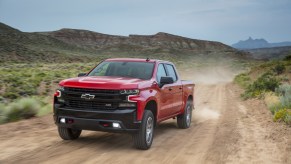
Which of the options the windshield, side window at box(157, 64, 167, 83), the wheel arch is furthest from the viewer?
side window at box(157, 64, 167, 83)

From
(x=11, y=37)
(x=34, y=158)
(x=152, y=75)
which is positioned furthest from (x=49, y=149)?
(x=11, y=37)

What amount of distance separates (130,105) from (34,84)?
60.6 feet

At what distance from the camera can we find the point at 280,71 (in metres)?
38.1

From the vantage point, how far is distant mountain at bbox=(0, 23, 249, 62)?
8938 centimetres

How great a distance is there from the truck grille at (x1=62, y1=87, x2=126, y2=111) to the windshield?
1.30 m

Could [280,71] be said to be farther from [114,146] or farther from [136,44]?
[136,44]

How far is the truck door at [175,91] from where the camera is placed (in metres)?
10.2

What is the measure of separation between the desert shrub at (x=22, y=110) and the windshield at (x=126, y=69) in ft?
14.7

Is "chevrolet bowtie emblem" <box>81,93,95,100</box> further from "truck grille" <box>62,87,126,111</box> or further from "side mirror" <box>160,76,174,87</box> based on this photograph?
"side mirror" <box>160,76,174,87</box>

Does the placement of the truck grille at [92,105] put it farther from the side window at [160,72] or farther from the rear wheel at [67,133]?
the side window at [160,72]

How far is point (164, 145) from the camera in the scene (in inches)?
358

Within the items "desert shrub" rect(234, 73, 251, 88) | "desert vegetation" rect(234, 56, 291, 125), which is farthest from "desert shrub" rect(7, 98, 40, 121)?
"desert shrub" rect(234, 73, 251, 88)

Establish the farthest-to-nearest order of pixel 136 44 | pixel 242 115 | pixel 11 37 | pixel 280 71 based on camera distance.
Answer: pixel 136 44
pixel 11 37
pixel 280 71
pixel 242 115

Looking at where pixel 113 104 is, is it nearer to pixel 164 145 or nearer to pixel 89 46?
pixel 164 145
